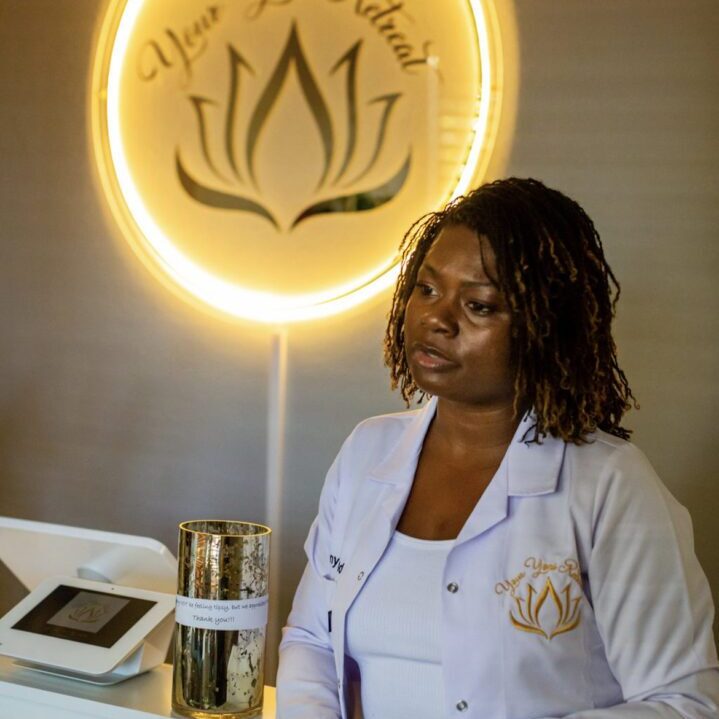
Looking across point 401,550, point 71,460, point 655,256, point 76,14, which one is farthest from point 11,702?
point 76,14

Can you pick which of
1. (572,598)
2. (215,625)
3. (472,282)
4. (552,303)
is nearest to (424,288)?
(472,282)

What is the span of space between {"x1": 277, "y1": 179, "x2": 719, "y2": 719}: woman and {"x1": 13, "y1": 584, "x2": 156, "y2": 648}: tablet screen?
0.28 meters

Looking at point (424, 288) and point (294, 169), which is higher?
point (294, 169)

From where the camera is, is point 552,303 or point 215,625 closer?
point 552,303

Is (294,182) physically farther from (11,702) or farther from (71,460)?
(11,702)

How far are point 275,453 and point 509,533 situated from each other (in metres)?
0.91

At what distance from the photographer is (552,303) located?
4.59 feet

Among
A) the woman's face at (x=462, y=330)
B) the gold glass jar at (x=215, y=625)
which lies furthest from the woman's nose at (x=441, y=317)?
the gold glass jar at (x=215, y=625)

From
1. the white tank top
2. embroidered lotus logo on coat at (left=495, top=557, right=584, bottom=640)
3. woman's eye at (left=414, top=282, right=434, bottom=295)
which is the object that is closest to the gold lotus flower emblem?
embroidered lotus logo on coat at (left=495, top=557, right=584, bottom=640)

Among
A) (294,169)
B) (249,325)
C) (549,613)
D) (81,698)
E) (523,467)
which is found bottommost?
(81,698)

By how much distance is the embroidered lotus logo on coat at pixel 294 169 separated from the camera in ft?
6.81

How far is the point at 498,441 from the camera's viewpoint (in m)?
1.48

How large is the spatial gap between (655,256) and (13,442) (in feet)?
5.21

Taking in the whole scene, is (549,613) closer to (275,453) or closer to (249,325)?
(275,453)
